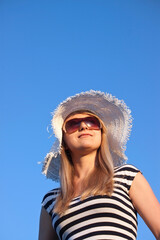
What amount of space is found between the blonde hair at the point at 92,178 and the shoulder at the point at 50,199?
15 cm

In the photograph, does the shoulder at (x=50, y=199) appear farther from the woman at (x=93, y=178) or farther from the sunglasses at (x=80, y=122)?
the sunglasses at (x=80, y=122)

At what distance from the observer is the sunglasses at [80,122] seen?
497 centimetres

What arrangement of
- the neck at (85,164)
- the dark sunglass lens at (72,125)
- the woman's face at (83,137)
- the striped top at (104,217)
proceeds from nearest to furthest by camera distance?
the striped top at (104,217) < the woman's face at (83,137) < the neck at (85,164) < the dark sunglass lens at (72,125)

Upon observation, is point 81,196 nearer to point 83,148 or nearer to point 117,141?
point 83,148

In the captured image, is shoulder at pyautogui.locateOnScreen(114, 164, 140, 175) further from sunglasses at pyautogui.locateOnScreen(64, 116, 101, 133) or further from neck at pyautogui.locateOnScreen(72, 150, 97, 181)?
sunglasses at pyautogui.locateOnScreen(64, 116, 101, 133)

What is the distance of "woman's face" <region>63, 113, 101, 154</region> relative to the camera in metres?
4.80

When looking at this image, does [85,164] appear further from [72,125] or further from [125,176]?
[125,176]

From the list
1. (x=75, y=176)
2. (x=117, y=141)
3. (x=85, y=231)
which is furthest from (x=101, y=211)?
(x=117, y=141)

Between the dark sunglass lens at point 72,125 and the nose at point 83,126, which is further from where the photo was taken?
the dark sunglass lens at point 72,125

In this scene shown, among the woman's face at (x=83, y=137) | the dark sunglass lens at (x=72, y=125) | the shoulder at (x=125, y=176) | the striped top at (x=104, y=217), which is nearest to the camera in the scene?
the striped top at (x=104, y=217)

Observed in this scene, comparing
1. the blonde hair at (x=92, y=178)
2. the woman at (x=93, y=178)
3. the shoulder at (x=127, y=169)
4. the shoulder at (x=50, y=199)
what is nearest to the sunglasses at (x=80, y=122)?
the woman at (x=93, y=178)

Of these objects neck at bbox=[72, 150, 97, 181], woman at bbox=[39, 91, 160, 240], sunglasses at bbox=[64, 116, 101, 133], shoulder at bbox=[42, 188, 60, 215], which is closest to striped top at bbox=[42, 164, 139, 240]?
woman at bbox=[39, 91, 160, 240]

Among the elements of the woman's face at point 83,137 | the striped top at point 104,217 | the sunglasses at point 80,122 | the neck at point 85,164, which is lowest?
the striped top at point 104,217

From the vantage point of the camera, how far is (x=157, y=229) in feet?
13.3
